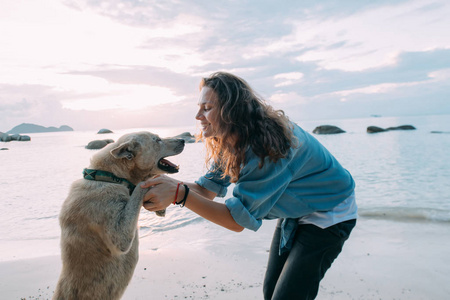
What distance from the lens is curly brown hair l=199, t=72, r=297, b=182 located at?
7.51ft

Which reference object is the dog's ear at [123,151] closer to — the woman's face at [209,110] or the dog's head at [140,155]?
the dog's head at [140,155]

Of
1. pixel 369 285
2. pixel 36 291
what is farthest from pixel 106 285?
pixel 369 285

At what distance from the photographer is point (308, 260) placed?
8.26ft

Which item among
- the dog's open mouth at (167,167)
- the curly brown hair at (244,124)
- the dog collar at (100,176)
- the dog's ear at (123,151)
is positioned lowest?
the dog's open mouth at (167,167)

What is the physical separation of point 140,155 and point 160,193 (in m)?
0.68

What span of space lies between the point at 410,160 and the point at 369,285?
568 inches

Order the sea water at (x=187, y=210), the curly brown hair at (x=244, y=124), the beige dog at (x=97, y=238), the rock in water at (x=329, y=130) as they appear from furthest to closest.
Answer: the rock in water at (x=329, y=130) → the sea water at (x=187, y=210) → the beige dog at (x=97, y=238) → the curly brown hair at (x=244, y=124)

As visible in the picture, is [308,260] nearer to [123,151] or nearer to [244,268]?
[123,151]

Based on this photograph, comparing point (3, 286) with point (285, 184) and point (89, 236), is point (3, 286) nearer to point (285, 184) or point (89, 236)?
point (89, 236)

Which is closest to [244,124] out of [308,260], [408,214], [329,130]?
[308,260]

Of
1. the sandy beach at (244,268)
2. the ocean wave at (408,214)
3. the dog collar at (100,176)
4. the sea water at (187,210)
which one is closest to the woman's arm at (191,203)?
the dog collar at (100,176)

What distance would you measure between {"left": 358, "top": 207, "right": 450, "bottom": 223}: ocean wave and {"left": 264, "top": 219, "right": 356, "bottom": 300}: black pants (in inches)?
242

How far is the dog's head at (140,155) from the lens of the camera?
2787mm

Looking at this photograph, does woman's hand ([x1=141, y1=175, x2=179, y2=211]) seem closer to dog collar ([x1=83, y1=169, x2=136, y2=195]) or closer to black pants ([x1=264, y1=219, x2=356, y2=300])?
dog collar ([x1=83, y1=169, x2=136, y2=195])
